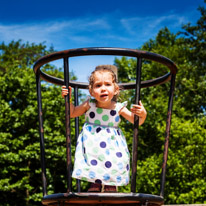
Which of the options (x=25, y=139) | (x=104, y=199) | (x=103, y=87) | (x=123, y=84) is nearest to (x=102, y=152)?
(x=103, y=87)

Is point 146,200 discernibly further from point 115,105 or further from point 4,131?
point 4,131

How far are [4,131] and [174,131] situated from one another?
544 cm

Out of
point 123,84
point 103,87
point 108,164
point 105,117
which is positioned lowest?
point 108,164

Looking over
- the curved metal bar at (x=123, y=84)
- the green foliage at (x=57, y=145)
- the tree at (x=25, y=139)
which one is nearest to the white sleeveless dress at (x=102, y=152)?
the curved metal bar at (x=123, y=84)

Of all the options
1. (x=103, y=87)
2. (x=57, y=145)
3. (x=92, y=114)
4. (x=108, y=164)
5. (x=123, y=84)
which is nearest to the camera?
(x=108, y=164)

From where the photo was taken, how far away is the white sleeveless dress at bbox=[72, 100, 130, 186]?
7.96ft

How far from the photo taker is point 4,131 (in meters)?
11.1

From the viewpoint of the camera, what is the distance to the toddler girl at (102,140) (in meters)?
2.43

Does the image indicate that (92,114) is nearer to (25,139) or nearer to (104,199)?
(104,199)

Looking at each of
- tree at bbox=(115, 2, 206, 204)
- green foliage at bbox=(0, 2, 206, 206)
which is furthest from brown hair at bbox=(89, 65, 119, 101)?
tree at bbox=(115, 2, 206, 204)

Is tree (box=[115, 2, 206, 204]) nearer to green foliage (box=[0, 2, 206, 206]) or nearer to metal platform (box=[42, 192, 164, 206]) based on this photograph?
green foliage (box=[0, 2, 206, 206])

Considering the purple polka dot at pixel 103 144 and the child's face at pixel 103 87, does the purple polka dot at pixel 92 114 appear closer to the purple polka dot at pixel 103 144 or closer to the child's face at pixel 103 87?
the child's face at pixel 103 87

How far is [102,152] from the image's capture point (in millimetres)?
2479

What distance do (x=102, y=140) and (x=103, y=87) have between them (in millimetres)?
405
